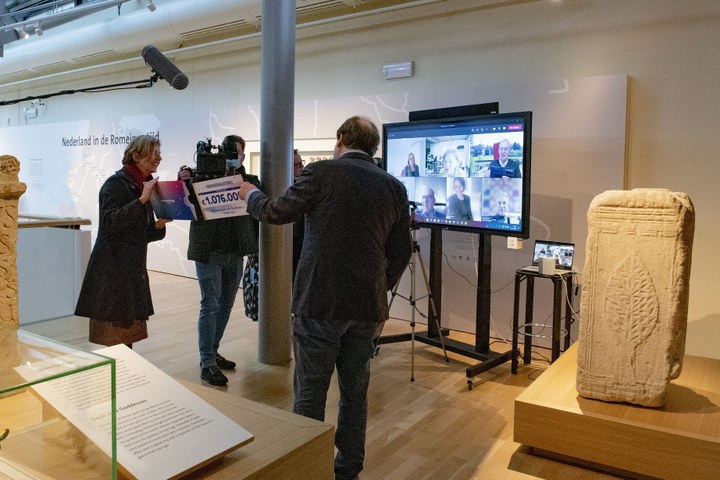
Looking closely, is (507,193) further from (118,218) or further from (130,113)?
(130,113)

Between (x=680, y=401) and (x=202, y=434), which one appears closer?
(x=202, y=434)

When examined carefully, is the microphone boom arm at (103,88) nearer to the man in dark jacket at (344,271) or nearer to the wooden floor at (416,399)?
the wooden floor at (416,399)

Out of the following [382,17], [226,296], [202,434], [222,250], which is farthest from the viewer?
[382,17]

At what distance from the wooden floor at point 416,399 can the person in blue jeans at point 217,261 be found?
24 centimetres

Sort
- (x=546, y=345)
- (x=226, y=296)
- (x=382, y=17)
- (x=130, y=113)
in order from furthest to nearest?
1. (x=130, y=113)
2. (x=382, y=17)
3. (x=546, y=345)
4. (x=226, y=296)

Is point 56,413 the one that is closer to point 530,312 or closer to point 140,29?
point 530,312

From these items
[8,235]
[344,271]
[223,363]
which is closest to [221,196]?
[344,271]

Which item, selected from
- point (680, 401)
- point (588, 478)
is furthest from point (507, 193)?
point (588, 478)

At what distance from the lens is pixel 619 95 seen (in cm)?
448

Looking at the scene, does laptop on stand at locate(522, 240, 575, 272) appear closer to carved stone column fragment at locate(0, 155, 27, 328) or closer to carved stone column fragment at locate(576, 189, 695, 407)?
carved stone column fragment at locate(576, 189, 695, 407)

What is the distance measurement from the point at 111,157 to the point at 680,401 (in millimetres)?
8795

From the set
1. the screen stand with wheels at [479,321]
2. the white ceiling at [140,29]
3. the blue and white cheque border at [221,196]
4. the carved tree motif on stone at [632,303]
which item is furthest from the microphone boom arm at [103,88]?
the carved tree motif on stone at [632,303]

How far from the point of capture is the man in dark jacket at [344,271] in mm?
2309

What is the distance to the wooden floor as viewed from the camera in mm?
2795
